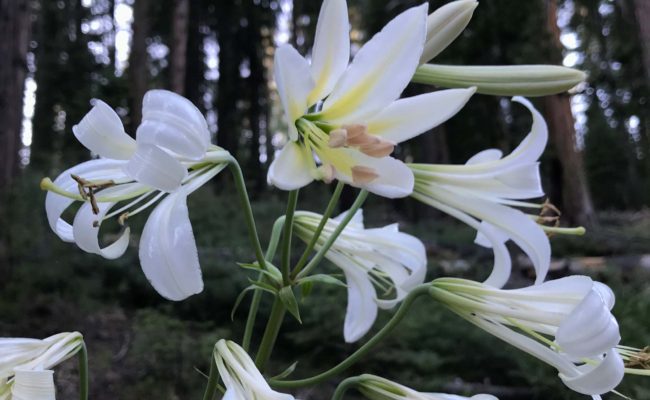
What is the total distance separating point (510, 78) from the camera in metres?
0.71

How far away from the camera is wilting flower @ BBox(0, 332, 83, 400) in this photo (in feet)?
1.87

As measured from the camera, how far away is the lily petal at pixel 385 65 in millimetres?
551

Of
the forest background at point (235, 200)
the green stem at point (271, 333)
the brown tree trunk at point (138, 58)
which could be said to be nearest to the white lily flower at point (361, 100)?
the green stem at point (271, 333)

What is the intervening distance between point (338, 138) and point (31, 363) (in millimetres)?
410

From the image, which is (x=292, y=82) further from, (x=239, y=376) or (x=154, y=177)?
(x=239, y=376)

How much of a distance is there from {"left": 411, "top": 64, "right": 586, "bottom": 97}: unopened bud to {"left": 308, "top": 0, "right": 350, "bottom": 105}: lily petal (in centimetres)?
16

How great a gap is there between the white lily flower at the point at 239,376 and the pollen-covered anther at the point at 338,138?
24cm

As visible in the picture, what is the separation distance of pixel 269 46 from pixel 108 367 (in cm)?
1006

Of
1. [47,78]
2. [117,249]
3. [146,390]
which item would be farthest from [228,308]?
[47,78]

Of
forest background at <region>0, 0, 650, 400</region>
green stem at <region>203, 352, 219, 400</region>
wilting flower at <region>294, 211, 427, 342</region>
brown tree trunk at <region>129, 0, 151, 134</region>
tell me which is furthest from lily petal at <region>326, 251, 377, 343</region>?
brown tree trunk at <region>129, 0, 151, 134</region>

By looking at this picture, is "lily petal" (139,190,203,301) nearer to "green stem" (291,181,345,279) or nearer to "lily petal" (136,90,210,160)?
"lily petal" (136,90,210,160)

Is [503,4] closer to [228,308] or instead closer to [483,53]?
[483,53]

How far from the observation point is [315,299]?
10.4 ft

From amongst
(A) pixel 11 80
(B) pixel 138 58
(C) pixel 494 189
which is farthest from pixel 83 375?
(B) pixel 138 58
